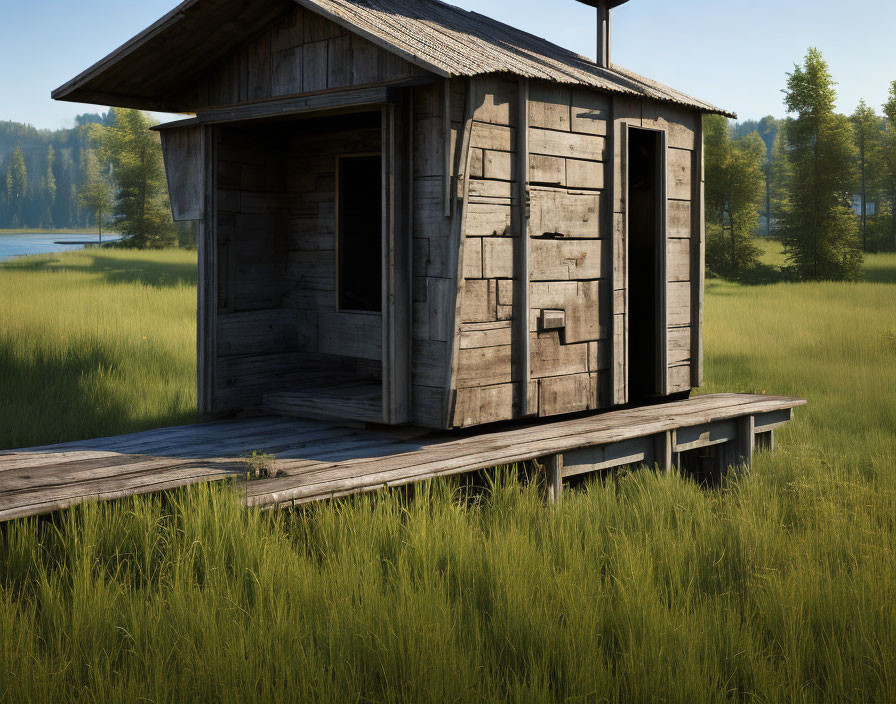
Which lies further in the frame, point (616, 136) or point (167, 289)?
point (167, 289)

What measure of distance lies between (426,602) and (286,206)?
6027 millimetres

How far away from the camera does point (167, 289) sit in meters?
22.7

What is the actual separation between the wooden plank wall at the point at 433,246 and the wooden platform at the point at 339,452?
458 mm

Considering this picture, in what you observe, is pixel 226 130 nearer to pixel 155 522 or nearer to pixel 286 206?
pixel 286 206

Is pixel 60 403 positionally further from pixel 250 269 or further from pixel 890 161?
pixel 890 161

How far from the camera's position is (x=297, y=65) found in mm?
8047

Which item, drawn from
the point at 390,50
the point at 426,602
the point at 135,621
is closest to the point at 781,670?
the point at 426,602

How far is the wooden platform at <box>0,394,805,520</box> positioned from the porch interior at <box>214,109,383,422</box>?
0.72 m

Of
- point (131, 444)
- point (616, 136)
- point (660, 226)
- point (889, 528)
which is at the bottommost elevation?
point (889, 528)

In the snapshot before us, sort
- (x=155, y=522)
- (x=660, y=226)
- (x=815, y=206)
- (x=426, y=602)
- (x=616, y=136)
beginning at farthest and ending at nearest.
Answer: (x=815, y=206) < (x=660, y=226) < (x=616, y=136) < (x=155, y=522) < (x=426, y=602)

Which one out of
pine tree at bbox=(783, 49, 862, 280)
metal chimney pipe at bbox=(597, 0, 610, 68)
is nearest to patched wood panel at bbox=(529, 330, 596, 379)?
metal chimney pipe at bbox=(597, 0, 610, 68)

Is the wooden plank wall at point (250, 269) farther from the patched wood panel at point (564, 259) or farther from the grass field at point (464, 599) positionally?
the patched wood panel at point (564, 259)

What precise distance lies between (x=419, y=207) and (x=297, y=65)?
1870 mm

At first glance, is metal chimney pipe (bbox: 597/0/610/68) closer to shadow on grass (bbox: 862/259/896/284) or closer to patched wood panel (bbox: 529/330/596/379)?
patched wood panel (bbox: 529/330/596/379)
